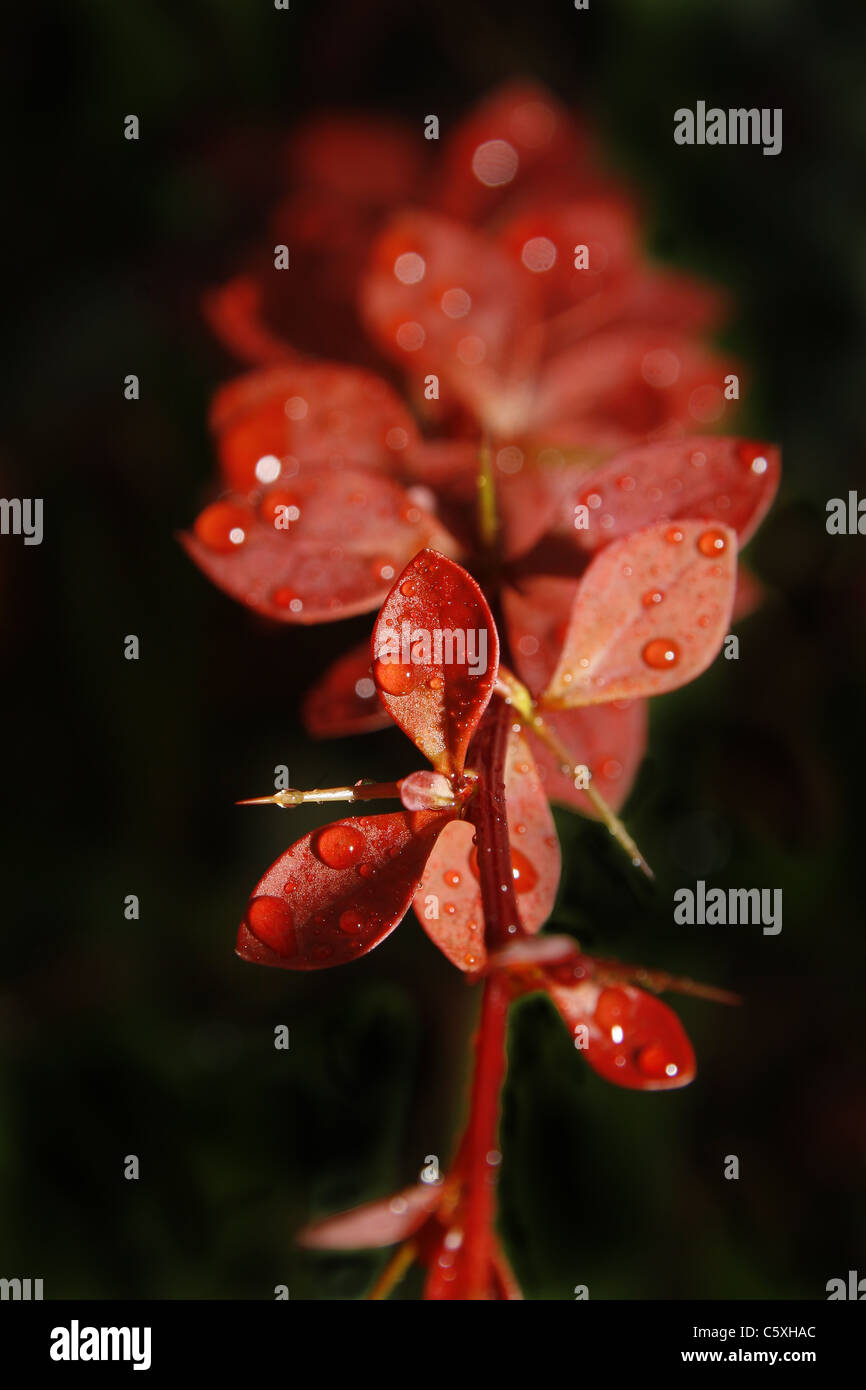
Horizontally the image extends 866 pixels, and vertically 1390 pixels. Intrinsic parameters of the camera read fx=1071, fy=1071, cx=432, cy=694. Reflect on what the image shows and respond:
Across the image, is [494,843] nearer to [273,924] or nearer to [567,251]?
[273,924]

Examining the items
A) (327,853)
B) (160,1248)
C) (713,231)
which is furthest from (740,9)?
(160,1248)

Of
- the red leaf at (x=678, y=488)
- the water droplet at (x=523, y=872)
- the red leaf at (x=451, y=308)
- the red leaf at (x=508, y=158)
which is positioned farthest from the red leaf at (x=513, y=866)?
the red leaf at (x=508, y=158)

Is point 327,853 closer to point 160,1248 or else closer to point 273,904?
point 273,904

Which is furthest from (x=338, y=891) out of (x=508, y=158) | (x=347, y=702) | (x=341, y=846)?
(x=508, y=158)

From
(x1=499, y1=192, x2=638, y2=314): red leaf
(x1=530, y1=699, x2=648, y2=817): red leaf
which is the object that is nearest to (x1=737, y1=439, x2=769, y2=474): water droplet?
(x1=530, y1=699, x2=648, y2=817): red leaf

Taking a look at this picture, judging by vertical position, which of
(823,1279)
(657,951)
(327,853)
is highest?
(327,853)

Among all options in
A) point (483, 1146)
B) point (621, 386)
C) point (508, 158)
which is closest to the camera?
point (483, 1146)
